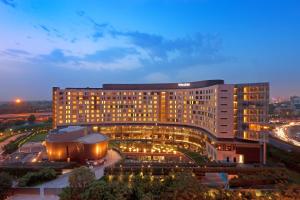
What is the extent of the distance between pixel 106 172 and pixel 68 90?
5759cm

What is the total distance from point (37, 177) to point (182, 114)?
54787 millimetres

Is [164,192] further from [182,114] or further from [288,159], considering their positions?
[182,114]

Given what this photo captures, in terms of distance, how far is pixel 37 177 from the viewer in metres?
35.7

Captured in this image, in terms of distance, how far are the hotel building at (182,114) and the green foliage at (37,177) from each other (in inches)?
1411

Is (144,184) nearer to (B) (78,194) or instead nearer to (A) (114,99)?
(B) (78,194)

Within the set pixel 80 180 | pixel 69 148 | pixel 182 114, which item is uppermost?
pixel 182 114

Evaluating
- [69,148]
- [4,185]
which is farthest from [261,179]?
[69,148]

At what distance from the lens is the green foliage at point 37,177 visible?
112ft

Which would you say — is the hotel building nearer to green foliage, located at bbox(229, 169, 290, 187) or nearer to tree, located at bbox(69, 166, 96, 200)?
green foliage, located at bbox(229, 169, 290, 187)

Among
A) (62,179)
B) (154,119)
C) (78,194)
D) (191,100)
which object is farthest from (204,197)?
(154,119)

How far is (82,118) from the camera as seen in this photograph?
87.1 metres

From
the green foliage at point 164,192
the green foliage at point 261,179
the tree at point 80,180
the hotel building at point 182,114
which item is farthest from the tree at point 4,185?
the hotel building at point 182,114

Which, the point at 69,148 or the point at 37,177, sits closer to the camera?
the point at 37,177

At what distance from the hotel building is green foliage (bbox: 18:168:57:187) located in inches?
1411
